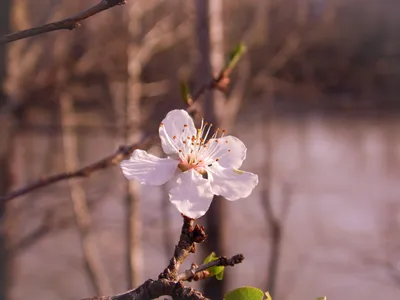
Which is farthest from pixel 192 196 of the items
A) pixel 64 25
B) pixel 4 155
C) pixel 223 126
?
pixel 4 155

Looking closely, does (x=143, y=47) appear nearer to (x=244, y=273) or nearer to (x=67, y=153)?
(x=67, y=153)

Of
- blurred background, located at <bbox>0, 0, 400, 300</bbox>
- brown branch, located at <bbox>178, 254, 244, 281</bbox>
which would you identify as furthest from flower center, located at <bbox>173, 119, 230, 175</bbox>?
blurred background, located at <bbox>0, 0, 400, 300</bbox>

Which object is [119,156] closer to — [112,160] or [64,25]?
[112,160]

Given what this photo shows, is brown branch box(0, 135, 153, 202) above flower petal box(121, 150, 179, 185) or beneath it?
beneath

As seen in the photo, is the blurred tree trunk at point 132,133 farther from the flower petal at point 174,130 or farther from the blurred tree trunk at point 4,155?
the flower petal at point 174,130

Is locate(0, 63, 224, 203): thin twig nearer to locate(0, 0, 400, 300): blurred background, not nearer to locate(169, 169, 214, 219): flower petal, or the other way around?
locate(169, 169, 214, 219): flower petal

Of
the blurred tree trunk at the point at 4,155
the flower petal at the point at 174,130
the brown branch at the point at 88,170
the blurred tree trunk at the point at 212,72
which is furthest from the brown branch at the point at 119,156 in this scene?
the blurred tree trunk at the point at 4,155
